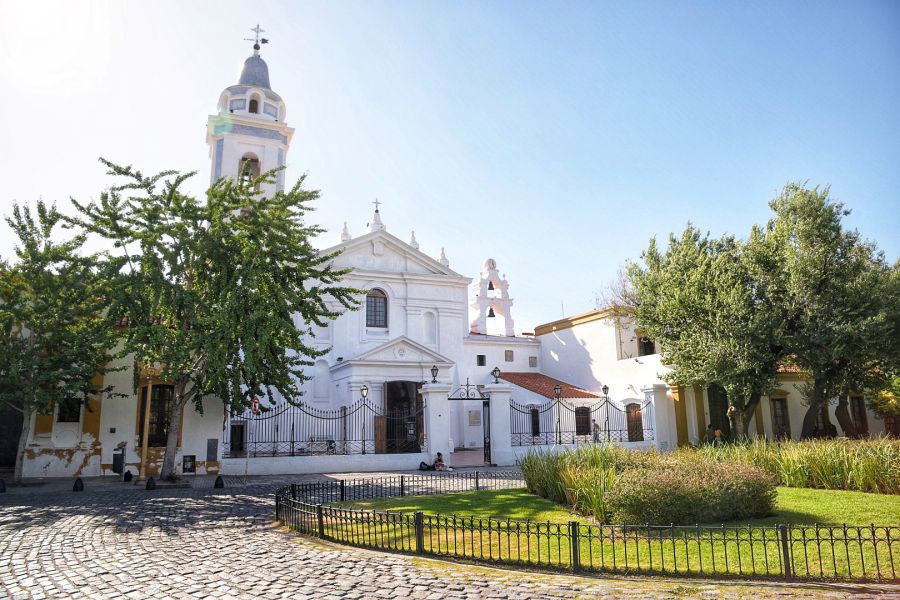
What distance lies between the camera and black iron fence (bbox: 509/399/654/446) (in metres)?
24.1

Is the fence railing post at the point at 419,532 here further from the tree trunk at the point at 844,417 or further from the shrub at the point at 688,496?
the tree trunk at the point at 844,417

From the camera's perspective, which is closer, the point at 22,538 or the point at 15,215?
the point at 22,538

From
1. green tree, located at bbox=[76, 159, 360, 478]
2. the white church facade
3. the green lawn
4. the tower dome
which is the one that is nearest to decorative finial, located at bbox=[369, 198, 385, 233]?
the white church facade

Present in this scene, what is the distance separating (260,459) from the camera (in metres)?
19.9

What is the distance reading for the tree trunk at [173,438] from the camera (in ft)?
57.1

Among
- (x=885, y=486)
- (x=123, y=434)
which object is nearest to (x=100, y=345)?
(x=123, y=434)

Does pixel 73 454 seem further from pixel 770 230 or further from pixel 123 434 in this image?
Result: pixel 770 230

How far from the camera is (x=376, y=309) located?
30188 millimetres

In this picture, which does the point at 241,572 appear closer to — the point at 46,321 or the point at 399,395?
the point at 46,321

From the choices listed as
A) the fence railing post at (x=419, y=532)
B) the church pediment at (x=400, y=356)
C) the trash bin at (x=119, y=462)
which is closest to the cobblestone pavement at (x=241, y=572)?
the fence railing post at (x=419, y=532)

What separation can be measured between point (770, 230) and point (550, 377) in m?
A: 15.8

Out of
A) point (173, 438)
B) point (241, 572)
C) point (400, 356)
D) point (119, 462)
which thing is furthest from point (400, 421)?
point (241, 572)

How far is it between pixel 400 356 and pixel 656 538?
62.5ft

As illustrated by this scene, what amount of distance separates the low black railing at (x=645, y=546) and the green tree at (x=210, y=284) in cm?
685
